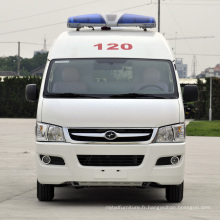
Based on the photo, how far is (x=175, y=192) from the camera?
1121cm

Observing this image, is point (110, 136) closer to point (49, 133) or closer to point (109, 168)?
point (109, 168)

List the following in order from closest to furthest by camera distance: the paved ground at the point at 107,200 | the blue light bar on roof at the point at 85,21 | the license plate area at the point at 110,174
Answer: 1. the paved ground at the point at 107,200
2. the license plate area at the point at 110,174
3. the blue light bar on roof at the point at 85,21

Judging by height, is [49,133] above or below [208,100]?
above

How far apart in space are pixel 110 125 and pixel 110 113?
175 mm

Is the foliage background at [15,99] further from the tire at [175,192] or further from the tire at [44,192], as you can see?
the tire at [175,192]

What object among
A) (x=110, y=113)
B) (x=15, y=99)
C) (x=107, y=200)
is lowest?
(x=15, y=99)

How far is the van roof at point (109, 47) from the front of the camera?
11586 mm

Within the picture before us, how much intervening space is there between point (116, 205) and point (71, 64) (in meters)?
2.28

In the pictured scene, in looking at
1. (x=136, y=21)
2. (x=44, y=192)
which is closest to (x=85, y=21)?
(x=136, y=21)

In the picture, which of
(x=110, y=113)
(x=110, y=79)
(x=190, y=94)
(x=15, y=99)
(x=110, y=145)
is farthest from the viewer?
(x=15, y=99)

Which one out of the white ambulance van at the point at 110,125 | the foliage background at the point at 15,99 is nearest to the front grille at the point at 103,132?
the white ambulance van at the point at 110,125

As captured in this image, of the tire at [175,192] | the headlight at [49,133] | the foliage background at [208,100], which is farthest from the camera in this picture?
the foliage background at [208,100]

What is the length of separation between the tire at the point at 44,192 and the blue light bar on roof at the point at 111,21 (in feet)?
9.54

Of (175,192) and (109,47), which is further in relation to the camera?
(109,47)
